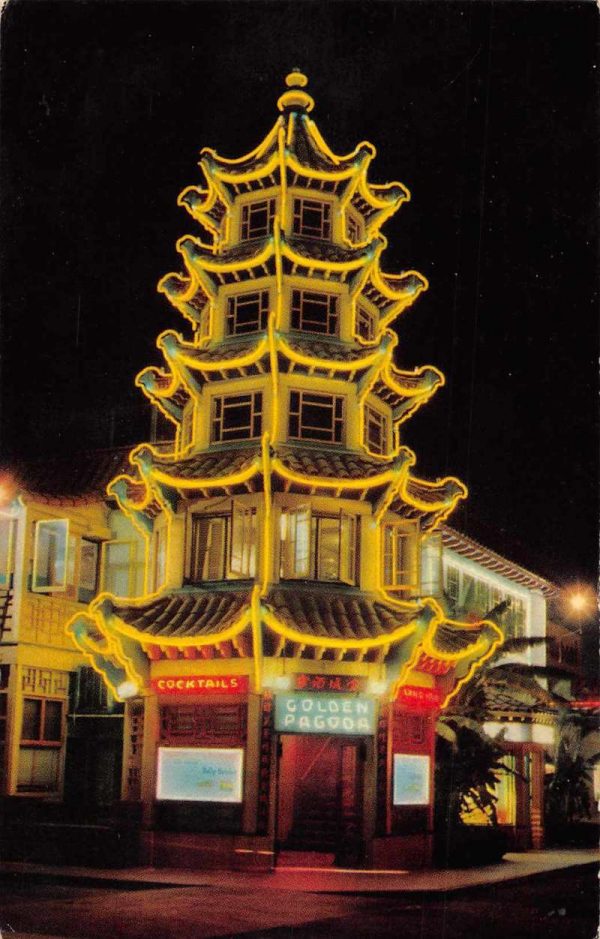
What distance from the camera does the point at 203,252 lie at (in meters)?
28.5

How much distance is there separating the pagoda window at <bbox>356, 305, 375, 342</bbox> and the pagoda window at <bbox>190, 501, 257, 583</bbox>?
664 cm

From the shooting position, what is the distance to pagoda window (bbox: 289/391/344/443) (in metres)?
26.1

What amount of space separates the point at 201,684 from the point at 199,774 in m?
2.00

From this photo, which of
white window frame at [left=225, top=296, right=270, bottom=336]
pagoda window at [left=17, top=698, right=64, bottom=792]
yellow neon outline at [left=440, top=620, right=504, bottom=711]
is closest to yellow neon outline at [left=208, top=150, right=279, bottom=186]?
white window frame at [left=225, top=296, right=270, bottom=336]

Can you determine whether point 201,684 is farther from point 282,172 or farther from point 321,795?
point 282,172

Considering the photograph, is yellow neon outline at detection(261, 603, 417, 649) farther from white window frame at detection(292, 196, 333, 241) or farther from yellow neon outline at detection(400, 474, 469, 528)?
white window frame at detection(292, 196, 333, 241)

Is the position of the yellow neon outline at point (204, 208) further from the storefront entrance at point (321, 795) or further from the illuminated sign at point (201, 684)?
the storefront entrance at point (321, 795)

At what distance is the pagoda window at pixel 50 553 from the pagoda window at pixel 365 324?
9584 millimetres

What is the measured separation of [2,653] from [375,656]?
1085 centimetres

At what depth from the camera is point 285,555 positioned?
24781 mm

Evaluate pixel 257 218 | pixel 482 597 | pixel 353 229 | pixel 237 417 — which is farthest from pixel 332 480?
pixel 482 597

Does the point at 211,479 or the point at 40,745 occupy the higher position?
the point at 211,479

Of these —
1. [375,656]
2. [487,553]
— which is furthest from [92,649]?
[487,553]

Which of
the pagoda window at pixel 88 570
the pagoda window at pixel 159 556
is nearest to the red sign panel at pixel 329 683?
the pagoda window at pixel 159 556
